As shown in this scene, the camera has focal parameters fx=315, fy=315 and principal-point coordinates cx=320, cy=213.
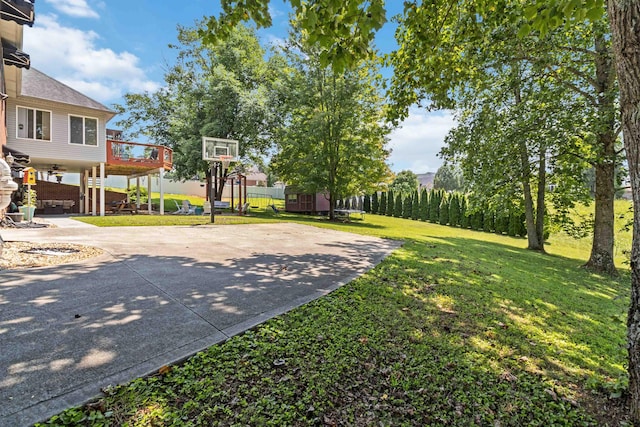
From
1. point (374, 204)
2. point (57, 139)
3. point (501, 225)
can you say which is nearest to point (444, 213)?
point (501, 225)

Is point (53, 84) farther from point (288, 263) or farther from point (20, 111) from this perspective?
point (288, 263)

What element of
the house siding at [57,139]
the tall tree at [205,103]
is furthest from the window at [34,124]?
the tall tree at [205,103]

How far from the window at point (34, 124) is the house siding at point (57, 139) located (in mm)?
152

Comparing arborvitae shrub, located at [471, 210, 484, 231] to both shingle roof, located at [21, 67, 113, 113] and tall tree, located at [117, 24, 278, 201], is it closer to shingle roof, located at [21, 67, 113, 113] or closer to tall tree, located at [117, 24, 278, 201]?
tall tree, located at [117, 24, 278, 201]

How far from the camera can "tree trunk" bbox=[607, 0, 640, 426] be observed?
6.07 feet

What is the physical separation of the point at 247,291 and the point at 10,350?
2.18 meters

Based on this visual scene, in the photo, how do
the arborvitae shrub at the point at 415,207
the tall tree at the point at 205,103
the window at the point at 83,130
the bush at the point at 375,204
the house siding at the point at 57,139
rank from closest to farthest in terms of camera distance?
the house siding at the point at 57,139, the window at the point at 83,130, the tall tree at the point at 205,103, the arborvitae shrub at the point at 415,207, the bush at the point at 375,204

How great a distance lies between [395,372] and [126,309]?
2651 millimetres

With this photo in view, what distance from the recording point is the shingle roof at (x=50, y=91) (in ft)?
46.0

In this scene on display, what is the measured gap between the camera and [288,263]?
230 inches

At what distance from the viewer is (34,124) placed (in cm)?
1419

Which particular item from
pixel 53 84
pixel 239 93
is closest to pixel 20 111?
pixel 53 84

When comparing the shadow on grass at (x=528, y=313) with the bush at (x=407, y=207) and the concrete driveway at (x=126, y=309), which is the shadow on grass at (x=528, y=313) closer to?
the concrete driveway at (x=126, y=309)

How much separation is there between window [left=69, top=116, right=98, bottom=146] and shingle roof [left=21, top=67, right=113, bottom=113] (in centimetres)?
76
